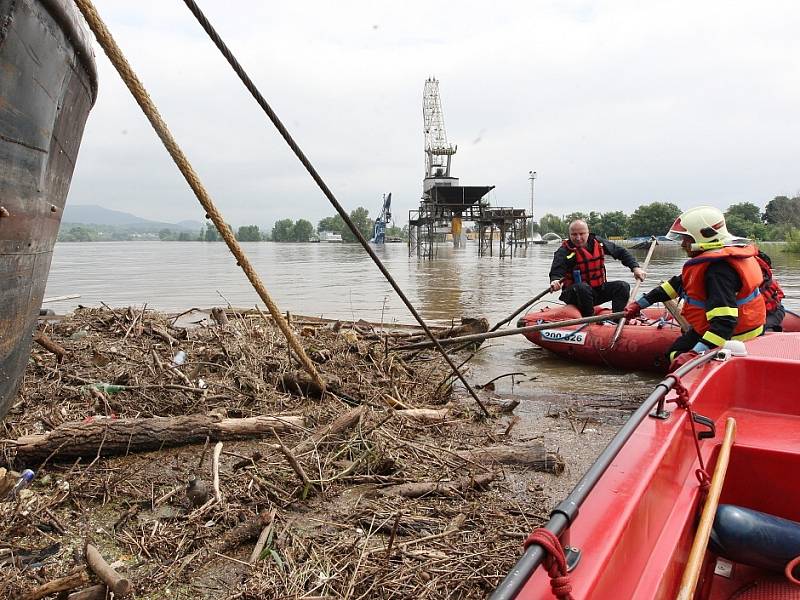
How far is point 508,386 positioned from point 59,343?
4.70m

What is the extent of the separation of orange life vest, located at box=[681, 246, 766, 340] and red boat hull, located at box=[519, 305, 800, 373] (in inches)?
76.6

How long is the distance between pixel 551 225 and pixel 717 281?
5692 inches

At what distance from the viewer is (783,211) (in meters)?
75.9

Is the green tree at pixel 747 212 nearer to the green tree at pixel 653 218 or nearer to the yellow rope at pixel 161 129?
the green tree at pixel 653 218

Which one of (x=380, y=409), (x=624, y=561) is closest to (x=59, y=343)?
(x=380, y=409)

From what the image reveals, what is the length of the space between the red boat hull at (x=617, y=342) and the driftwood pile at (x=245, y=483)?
293cm

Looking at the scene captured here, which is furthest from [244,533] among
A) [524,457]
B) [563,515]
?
[524,457]

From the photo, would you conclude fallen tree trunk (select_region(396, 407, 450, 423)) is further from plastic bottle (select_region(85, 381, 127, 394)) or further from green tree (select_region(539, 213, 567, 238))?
green tree (select_region(539, 213, 567, 238))

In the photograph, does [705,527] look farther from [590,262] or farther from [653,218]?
[653,218]

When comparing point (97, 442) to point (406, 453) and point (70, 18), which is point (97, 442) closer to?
point (406, 453)

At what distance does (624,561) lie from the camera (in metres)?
1.58

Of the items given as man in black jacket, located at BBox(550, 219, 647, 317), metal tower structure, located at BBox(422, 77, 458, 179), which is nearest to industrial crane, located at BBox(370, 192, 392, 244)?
metal tower structure, located at BBox(422, 77, 458, 179)

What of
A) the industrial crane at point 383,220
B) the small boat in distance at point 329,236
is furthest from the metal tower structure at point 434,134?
the small boat in distance at point 329,236

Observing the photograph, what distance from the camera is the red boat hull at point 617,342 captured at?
6.93m
